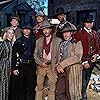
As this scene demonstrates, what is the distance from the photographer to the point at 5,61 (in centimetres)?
546

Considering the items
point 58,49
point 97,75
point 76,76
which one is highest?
point 58,49

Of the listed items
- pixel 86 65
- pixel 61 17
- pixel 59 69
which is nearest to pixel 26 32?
pixel 59 69

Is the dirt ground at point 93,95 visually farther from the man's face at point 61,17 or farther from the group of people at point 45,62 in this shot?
the man's face at point 61,17

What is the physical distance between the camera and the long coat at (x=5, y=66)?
5438mm

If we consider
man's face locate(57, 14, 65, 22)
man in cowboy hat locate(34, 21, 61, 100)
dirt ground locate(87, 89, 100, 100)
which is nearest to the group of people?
man in cowboy hat locate(34, 21, 61, 100)

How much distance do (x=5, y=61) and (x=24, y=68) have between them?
1.50 feet

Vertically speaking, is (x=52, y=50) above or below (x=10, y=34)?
below

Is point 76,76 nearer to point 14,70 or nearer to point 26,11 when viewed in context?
point 14,70

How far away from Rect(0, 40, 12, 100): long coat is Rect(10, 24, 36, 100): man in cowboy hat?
13 cm

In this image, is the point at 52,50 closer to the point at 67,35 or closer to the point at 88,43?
the point at 67,35

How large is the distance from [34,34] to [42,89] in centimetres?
127

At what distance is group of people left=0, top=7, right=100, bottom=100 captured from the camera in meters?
5.25

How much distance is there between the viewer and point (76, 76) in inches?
206

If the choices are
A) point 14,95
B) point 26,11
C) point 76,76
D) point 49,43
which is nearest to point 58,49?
point 49,43
